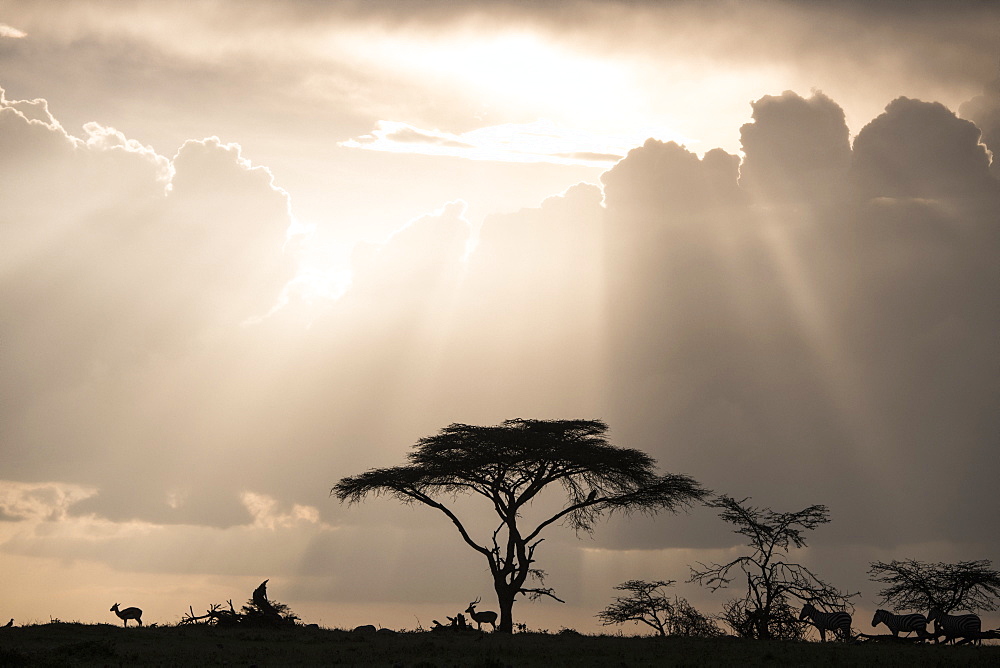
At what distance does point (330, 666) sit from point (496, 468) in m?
20.1

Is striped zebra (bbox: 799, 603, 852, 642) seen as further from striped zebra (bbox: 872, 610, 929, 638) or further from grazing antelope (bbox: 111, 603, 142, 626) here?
grazing antelope (bbox: 111, 603, 142, 626)

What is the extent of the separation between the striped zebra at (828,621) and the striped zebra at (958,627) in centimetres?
353

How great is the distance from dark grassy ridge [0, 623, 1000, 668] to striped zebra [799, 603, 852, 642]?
4.02m

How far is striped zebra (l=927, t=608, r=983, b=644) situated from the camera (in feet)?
143

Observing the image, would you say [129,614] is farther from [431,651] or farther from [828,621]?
[828,621]

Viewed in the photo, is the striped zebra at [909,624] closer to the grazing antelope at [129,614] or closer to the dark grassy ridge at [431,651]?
the dark grassy ridge at [431,651]

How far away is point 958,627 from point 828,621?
17.2ft

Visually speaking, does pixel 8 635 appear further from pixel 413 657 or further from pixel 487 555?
pixel 487 555

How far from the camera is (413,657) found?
3794 cm

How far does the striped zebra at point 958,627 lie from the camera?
4350 centimetres

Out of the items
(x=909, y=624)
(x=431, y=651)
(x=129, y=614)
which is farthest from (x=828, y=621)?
(x=129, y=614)

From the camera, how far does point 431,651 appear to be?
39.6 metres

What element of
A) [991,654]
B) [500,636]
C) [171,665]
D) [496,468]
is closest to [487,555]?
[496,468]

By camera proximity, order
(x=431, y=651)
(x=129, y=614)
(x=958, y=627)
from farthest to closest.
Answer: (x=129, y=614)
(x=958, y=627)
(x=431, y=651)
